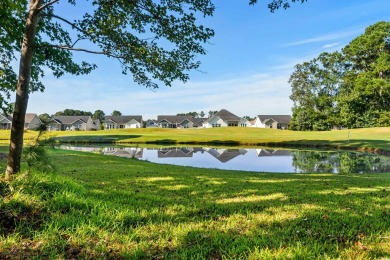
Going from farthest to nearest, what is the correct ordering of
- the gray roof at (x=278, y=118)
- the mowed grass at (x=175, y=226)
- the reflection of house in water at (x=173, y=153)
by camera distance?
the gray roof at (x=278, y=118) < the reflection of house in water at (x=173, y=153) < the mowed grass at (x=175, y=226)

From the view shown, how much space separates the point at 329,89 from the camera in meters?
77.1

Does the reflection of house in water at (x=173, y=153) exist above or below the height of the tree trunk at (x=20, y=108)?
below

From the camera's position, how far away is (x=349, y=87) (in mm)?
69625

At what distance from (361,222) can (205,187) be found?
4.08 meters

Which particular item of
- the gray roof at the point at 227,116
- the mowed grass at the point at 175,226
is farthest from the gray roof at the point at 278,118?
the mowed grass at the point at 175,226

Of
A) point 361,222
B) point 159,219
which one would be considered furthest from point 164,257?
point 361,222

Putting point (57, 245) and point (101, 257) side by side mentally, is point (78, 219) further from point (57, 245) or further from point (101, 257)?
point (101, 257)

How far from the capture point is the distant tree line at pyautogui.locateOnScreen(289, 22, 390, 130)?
61.9 m

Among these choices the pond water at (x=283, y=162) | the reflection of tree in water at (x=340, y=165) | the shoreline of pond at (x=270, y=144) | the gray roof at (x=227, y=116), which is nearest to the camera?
the reflection of tree in water at (x=340, y=165)

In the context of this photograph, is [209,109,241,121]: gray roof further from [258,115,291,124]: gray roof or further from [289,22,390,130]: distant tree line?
[289,22,390,130]: distant tree line

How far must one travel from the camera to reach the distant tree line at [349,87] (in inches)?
2436

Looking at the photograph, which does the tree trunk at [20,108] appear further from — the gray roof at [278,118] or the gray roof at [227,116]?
the gray roof at [278,118]

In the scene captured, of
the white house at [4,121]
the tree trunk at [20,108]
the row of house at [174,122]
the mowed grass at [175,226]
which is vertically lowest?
the mowed grass at [175,226]

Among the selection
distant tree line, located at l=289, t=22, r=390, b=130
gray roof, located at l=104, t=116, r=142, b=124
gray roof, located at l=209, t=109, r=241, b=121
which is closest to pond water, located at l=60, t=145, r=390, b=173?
distant tree line, located at l=289, t=22, r=390, b=130
